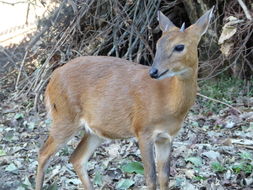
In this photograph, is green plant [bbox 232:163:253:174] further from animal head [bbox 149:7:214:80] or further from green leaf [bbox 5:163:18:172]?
green leaf [bbox 5:163:18:172]

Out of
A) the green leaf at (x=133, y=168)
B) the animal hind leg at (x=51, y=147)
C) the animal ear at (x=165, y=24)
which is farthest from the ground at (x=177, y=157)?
the animal ear at (x=165, y=24)

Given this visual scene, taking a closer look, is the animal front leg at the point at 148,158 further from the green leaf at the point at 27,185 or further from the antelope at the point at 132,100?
the green leaf at the point at 27,185

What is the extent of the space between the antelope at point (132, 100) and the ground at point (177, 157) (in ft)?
1.19

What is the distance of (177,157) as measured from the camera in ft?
21.9

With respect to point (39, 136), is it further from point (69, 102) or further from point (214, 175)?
point (214, 175)

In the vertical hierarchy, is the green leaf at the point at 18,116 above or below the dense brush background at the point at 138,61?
below

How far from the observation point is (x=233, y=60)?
9.19 metres

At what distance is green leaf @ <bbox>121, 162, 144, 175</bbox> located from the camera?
6120 millimetres

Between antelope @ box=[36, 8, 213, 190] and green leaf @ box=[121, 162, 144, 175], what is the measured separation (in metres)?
0.37

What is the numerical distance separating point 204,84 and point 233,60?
0.56m

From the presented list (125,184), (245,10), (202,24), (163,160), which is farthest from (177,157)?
(245,10)

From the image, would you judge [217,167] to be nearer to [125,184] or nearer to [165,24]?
[125,184]

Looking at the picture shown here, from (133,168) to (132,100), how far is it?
861 millimetres

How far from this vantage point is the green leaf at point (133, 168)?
6.12 m
